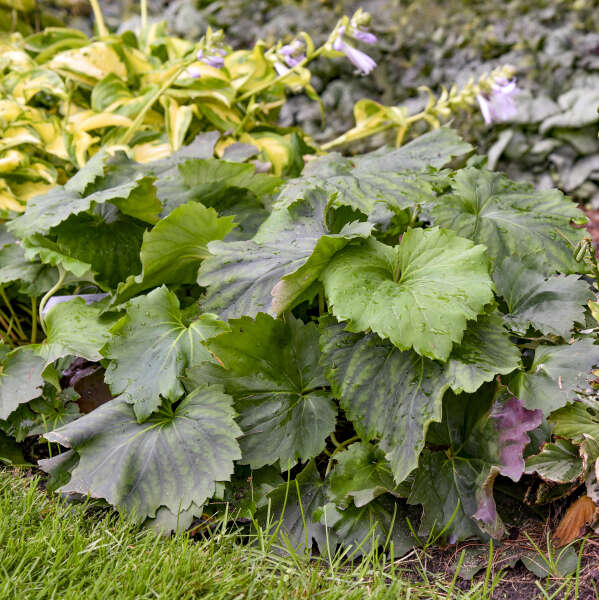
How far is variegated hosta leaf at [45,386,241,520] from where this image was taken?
53.4 inches

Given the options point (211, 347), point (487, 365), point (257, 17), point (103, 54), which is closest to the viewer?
point (487, 365)

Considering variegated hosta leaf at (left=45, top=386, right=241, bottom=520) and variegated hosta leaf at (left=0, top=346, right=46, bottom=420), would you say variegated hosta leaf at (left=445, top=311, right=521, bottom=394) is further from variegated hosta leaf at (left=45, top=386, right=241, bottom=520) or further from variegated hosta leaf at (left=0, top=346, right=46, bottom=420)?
variegated hosta leaf at (left=0, top=346, right=46, bottom=420)

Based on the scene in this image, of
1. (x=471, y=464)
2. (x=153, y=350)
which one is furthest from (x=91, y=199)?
(x=471, y=464)

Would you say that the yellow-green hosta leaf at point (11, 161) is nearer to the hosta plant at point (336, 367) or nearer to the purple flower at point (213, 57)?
the hosta plant at point (336, 367)

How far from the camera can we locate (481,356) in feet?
4.30

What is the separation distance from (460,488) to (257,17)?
410cm

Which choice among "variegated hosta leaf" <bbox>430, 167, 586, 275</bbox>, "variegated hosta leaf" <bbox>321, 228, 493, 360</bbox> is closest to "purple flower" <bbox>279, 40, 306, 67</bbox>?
"variegated hosta leaf" <bbox>430, 167, 586, 275</bbox>

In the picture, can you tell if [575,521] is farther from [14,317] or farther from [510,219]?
[14,317]

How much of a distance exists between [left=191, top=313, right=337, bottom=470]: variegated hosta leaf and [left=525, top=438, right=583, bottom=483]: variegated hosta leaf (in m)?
0.44

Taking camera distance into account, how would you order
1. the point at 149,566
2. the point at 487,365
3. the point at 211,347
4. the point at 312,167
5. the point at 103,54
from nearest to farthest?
the point at 149,566
the point at 487,365
the point at 211,347
the point at 312,167
the point at 103,54

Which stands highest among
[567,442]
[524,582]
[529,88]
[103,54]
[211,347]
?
[103,54]

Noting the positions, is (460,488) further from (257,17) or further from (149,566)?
(257,17)

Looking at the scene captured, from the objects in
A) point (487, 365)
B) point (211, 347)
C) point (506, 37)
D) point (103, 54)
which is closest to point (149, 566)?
point (211, 347)

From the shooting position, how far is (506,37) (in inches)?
156
